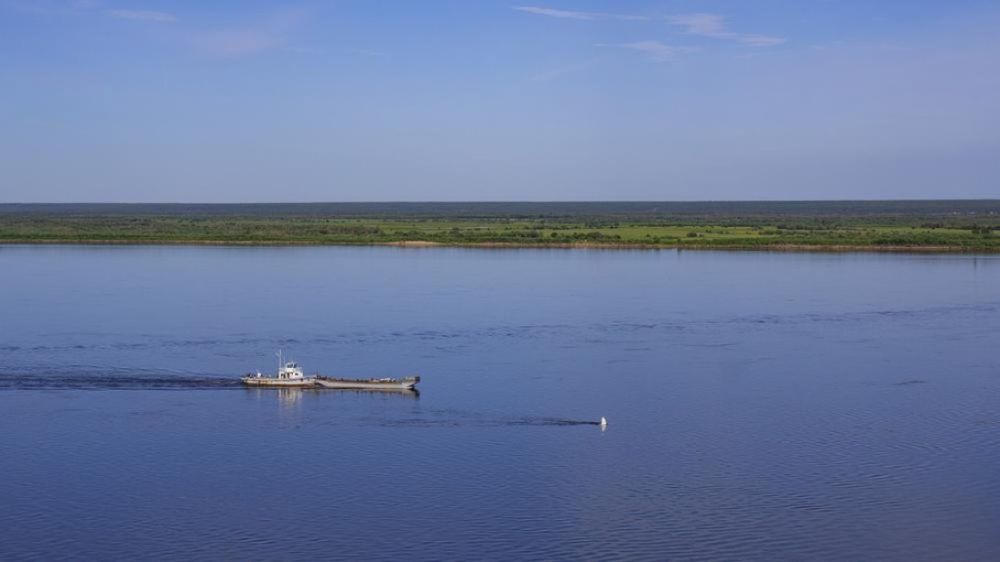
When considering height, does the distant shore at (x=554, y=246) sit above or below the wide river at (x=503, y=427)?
above

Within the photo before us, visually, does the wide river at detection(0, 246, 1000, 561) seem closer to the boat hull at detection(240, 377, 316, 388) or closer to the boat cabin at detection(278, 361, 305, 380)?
the boat hull at detection(240, 377, 316, 388)

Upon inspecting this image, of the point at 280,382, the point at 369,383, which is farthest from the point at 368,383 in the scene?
the point at 280,382

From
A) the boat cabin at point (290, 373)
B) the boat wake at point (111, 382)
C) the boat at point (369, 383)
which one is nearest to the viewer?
the boat at point (369, 383)

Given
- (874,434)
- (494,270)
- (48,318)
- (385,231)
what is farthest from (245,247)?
(874,434)

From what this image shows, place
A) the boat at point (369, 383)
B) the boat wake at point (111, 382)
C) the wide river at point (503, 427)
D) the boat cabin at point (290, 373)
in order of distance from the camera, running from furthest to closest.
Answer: the boat cabin at point (290, 373) < the boat wake at point (111, 382) < the boat at point (369, 383) < the wide river at point (503, 427)

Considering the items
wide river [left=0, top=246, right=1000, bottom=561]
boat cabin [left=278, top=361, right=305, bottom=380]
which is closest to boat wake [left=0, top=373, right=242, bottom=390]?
wide river [left=0, top=246, right=1000, bottom=561]

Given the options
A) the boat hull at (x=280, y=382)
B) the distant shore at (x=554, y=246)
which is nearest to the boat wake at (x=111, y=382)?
the boat hull at (x=280, y=382)

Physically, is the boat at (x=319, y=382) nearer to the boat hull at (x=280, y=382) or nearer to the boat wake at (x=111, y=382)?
the boat hull at (x=280, y=382)

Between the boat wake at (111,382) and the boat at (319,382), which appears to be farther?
the boat wake at (111,382)
